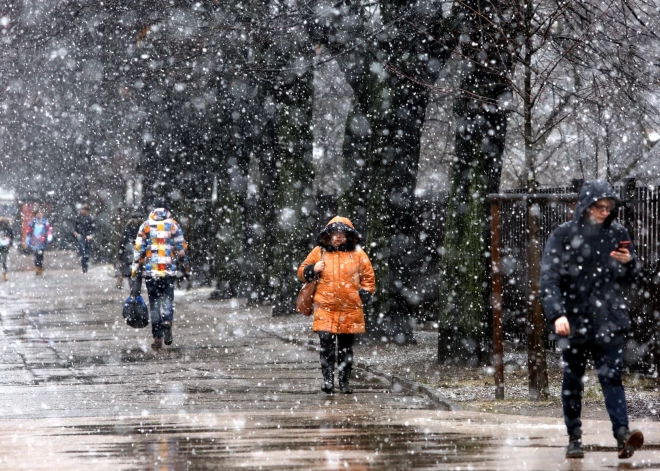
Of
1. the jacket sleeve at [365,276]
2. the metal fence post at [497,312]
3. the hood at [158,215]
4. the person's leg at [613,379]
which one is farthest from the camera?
the hood at [158,215]

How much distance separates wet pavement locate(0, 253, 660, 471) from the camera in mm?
7547

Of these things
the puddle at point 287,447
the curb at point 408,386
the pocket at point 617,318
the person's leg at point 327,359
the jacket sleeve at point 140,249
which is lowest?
the puddle at point 287,447

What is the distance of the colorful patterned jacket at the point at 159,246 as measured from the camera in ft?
50.7

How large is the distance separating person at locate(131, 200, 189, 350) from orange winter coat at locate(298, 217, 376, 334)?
14.0 feet

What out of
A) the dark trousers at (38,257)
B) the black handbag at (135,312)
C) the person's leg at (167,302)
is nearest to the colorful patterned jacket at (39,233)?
the dark trousers at (38,257)

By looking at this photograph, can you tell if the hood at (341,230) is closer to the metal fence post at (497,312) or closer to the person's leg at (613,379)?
the metal fence post at (497,312)

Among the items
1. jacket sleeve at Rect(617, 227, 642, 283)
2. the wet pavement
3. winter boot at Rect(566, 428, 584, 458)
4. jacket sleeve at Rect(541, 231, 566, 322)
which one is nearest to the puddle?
the wet pavement

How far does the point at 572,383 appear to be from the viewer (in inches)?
298

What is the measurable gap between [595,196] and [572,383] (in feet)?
3.85

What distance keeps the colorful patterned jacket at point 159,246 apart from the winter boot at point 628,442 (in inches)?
356

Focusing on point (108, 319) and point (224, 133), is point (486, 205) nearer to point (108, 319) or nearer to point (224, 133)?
point (108, 319)

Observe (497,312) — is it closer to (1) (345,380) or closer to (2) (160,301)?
(1) (345,380)

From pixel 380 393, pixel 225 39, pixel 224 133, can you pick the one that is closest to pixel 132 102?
pixel 224 133

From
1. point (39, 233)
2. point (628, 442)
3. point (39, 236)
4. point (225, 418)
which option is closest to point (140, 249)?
point (225, 418)
